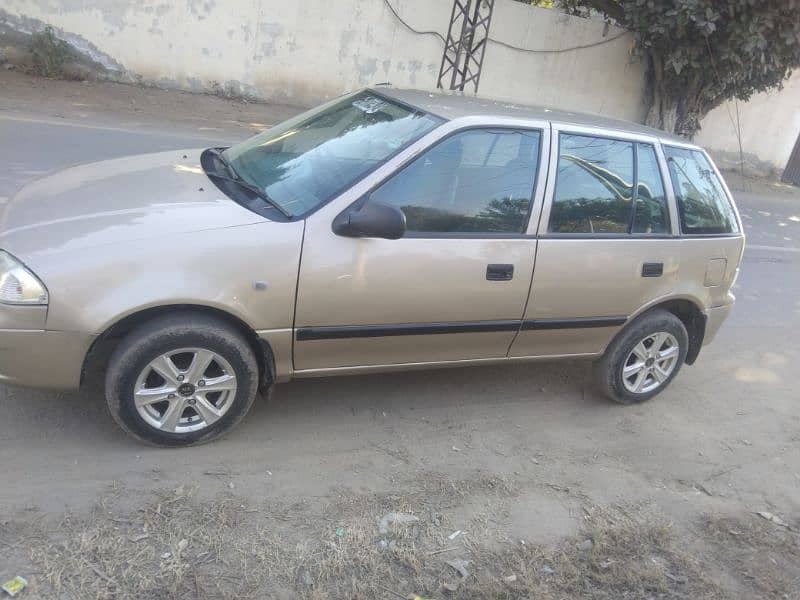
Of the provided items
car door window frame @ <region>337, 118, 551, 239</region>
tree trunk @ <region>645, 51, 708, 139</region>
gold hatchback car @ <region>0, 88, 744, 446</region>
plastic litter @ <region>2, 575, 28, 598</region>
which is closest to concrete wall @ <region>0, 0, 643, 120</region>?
tree trunk @ <region>645, 51, 708, 139</region>

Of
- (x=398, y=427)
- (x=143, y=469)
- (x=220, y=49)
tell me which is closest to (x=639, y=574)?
(x=398, y=427)

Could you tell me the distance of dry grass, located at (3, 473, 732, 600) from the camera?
8.49 ft

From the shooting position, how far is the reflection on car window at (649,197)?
4.11 meters

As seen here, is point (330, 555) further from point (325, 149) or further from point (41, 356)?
point (325, 149)

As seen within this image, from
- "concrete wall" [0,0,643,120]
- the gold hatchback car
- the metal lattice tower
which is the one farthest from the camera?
the metal lattice tower

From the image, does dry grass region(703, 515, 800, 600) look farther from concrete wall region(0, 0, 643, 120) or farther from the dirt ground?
concrete wall region(0, 0, 643, 120)

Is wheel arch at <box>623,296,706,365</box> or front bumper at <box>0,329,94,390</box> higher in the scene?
wheel arch at <box>623,296,706,365</box>

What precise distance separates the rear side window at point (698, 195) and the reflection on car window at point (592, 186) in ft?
1.29

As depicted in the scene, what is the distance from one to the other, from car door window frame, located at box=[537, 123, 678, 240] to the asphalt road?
3.84ft

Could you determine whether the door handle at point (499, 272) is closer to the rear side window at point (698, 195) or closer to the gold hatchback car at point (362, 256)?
the gold hatchback car at point (362, 256)

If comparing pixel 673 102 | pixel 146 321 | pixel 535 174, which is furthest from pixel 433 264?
pixel 673 102

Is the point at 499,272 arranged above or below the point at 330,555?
above

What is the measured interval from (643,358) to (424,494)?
1.90 m

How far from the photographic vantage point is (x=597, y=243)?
12.8 feet
